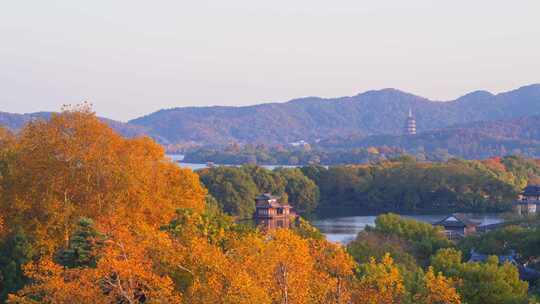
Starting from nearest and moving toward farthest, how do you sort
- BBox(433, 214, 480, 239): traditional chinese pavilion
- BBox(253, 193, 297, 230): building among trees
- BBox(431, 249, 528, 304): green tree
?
BBox(431, 249, 528, 304): green tree
BBox(433, 214, 480, 239): traditional chinese pavilion
BBox(253, 193, 297, 230): building among trees

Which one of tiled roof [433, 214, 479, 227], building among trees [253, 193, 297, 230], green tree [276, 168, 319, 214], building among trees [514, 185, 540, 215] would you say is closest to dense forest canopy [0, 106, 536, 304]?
tiled roof [433, 214, 479, 227]

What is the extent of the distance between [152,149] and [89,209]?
3754mm

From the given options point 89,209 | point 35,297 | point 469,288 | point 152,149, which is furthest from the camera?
point 152,149

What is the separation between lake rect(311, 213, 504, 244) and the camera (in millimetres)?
36031

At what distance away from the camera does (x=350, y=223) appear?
43906 mm

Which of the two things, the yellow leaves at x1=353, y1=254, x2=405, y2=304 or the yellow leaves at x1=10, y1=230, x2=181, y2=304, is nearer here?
the yellow leaves at x1=10, y1=230, x2=181, y2=304

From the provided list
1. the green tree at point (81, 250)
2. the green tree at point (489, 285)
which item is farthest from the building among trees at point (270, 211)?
the green tree at point (81, 250)

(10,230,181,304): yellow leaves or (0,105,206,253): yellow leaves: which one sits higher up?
(0,105,206,253): yellow leaves

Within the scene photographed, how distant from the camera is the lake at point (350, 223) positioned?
3603 centimetres

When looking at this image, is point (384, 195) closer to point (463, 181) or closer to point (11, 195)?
point (463, 181)

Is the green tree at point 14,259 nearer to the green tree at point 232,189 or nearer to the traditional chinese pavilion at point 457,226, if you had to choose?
the traditional chinese pavilion at point 457,226

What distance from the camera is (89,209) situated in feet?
61.3

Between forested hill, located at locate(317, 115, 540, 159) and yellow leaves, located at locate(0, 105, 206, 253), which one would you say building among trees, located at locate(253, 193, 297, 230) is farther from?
forested hill, located at locate(317, 115, 540, 159)

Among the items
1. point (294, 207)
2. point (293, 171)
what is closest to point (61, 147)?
point (294, 207)
